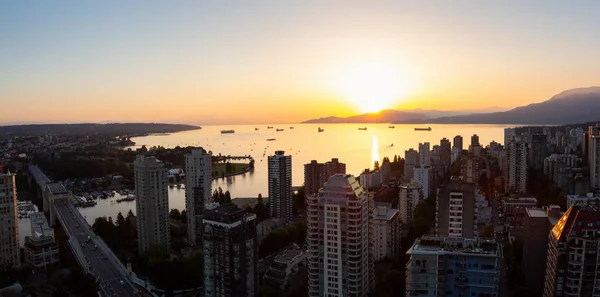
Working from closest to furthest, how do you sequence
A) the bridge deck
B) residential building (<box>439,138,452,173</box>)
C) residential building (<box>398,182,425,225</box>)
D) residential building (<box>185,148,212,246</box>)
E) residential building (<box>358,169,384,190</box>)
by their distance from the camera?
1. the bridge deck
2. residential building (<box>185,148,212,246</box>)
3. residential building (<box>398,182,425,225</box>)
4. residential building (<box>358,169,384,190</box>)
5. residential building (<box>439,138,452,173</box>)

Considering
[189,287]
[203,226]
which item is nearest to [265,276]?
[189,287]

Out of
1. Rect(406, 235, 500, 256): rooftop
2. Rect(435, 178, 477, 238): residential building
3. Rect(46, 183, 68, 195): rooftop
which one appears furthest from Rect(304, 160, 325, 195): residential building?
Rect(406, 235, 500, 256): rooftop

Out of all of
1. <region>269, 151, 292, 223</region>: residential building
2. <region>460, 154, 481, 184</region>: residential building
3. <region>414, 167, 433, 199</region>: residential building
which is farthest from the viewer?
<region>414, 167, 433, 199</region>: residential building

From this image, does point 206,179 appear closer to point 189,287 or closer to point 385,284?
point 189,287

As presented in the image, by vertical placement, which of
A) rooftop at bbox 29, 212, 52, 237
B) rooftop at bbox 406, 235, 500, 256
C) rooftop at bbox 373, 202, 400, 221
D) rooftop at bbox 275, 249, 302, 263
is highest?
rooftop at bbox 406, 235, 500, 256

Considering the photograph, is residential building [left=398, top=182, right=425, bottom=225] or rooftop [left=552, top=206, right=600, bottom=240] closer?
rooftop [left=552, top=206, right=600, bottom=240]

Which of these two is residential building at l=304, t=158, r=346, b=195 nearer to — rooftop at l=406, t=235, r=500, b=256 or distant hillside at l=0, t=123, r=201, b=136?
rooftop at l=406, t=235, r=500, b=256

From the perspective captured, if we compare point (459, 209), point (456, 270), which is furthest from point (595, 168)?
point (456, 270)
